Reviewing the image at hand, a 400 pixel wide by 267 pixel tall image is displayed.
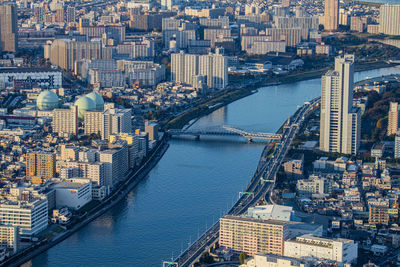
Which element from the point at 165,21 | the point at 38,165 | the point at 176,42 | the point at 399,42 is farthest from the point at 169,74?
the point at 38,165

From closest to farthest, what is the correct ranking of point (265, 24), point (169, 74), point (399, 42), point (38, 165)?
point (38, 165)
point (169, 74)
point (399, 42)
point (265, 24)

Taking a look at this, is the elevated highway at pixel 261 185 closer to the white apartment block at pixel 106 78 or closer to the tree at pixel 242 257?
the tree at pixel 242 257

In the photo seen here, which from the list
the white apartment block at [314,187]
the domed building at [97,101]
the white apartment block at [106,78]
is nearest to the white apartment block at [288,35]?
the white apartment block at [106,78]

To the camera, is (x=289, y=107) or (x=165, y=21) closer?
(x=289, y=107)

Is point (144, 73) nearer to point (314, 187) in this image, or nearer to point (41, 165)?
point (41, 165)

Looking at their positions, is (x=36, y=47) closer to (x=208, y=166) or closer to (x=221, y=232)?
(x=208, y=166)
